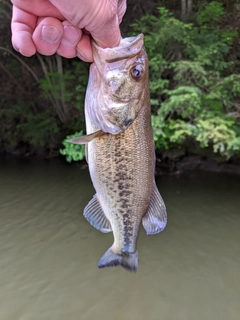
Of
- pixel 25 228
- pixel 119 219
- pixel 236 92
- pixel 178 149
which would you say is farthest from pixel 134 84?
pixel 178 149

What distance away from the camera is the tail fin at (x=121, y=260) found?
1.91 meters

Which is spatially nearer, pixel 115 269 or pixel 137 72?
pixel 137 72

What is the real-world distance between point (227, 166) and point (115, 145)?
291 inches

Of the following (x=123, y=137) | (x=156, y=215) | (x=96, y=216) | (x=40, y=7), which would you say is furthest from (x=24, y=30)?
(x=156, y=215)

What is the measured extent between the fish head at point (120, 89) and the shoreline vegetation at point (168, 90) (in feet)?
16.3

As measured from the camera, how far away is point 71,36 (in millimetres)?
1560

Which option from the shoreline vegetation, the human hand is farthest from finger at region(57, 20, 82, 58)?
the shoreline vegetation

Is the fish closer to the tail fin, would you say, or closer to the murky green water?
the tail fin

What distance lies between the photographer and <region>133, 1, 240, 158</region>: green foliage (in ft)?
21.9

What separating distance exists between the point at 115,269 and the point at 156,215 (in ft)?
11.9

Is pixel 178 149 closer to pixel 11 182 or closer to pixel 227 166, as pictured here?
pixel 227 166

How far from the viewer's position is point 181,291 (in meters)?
4.70

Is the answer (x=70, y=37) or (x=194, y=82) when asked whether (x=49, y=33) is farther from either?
(x=194, y=82)

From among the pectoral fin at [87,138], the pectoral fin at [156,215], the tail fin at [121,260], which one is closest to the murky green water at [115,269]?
the tail fin at [121,260]
